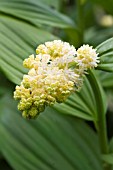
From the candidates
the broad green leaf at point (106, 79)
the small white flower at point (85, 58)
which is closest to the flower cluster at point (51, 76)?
the small white flower at point (85, 58)

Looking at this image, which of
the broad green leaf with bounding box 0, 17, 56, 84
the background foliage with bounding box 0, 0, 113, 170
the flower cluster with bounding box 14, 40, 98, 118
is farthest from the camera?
the background foliage with bounding box 0, 0, 113, 170

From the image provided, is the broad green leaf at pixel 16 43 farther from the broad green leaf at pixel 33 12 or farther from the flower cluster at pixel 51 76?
the flower cluster at pixel 51 76

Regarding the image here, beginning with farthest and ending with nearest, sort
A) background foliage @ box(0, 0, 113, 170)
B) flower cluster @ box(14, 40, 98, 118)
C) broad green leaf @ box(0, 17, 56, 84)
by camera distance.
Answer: background foliage @ box(0, 0, 113, 170), broad green leaf @ box(0, 17, 56, 84), flower cluster @ box(14, 40, 98, 118)

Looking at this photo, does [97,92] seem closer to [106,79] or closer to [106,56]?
[106,56]

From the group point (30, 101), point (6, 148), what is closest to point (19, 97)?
point (30, 101)

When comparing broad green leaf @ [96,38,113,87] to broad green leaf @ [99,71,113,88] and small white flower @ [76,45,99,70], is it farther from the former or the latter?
broad green leaf @ [99,71,113,88]

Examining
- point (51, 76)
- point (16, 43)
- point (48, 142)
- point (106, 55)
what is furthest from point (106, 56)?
point (48, 142)

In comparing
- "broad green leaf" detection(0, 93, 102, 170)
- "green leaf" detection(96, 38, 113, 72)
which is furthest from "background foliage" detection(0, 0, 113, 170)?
"green leaf" detection(96, 38, 113, 72)
